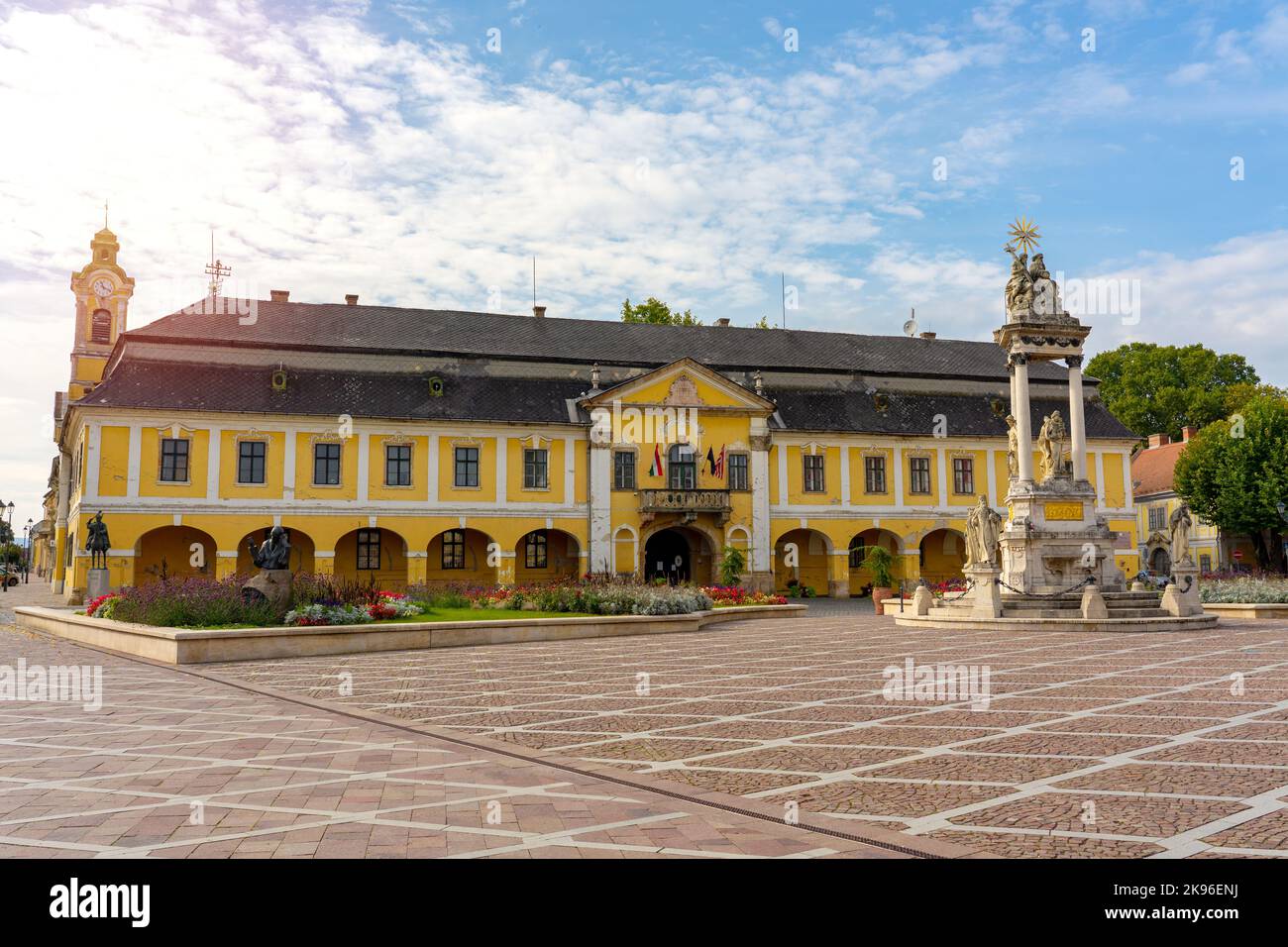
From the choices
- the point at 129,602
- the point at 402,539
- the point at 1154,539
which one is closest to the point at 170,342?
the point at 402,539

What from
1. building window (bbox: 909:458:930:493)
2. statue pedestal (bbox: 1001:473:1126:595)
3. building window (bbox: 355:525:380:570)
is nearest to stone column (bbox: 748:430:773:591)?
building window (bbox: 909:458:930:493)

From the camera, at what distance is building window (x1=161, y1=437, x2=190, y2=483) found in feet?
119

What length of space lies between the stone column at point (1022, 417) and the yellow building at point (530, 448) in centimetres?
1630

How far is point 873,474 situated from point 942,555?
540 centimetres

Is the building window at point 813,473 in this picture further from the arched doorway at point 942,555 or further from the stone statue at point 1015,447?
the stone statue at point 1015,447

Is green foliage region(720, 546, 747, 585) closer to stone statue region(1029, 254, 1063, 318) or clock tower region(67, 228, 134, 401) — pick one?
stone statue region(1029, 254, 1063, 318)

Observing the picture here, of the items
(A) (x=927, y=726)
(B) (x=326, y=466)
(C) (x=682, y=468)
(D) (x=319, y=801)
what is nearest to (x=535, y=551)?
(C) (x=682, y=468)

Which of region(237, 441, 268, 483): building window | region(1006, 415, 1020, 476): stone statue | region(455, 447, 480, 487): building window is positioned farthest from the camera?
region(455, 447, 480, 487): building window

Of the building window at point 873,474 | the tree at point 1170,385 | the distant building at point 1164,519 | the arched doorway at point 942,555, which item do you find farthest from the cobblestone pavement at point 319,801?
the tree at point 1170,385

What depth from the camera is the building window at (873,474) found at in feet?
142

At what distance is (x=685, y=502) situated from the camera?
4016 cm

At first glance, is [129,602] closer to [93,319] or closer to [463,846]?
[463,846]

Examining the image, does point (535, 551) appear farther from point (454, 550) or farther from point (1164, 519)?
point (1164, 519)

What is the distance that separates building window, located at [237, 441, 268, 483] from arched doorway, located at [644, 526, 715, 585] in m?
15.4
